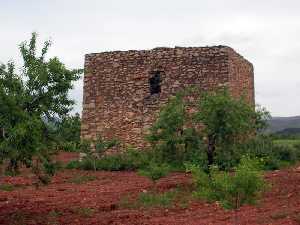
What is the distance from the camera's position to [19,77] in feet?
40.8

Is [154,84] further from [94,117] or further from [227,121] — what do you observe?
[227,121]

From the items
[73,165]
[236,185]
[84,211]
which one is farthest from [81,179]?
[236,185]

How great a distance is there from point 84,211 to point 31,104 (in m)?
2.75

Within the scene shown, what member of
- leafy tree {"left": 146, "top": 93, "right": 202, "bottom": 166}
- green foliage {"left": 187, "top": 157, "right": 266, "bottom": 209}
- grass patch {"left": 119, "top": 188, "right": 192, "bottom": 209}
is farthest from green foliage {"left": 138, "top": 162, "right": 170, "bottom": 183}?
green foliage {"left": 187, "top": 157, "right": 266, "bottom": 209}

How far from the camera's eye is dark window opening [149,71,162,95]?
22900mm

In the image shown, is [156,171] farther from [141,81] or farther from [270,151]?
[141,81]

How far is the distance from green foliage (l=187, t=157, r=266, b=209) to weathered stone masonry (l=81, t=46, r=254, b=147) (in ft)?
38.8

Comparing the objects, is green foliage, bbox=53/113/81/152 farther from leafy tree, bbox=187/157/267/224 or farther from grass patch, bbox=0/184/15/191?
grass patch, bbox=0/184/15/191

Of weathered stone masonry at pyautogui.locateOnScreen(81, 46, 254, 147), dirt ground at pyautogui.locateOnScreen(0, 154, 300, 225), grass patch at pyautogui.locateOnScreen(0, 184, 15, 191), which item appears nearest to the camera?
dirt ground at pyautogui.locateOnScreen(0, 154, 300, 225)

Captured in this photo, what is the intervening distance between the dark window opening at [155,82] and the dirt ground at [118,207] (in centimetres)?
518

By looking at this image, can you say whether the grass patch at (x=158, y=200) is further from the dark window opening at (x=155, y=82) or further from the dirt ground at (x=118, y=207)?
the dark window opening at (x=155, y=82)

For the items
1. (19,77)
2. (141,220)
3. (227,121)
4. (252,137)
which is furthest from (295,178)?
(19,77)

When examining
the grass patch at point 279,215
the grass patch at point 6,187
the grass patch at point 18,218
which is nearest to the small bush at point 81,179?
the grass patch at point 6,187

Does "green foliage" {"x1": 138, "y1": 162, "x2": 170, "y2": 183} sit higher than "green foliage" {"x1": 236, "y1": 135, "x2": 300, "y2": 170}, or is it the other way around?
"green foliage" {"x1": 236, "y1": 135, "x2": 300, "y2": 170}
